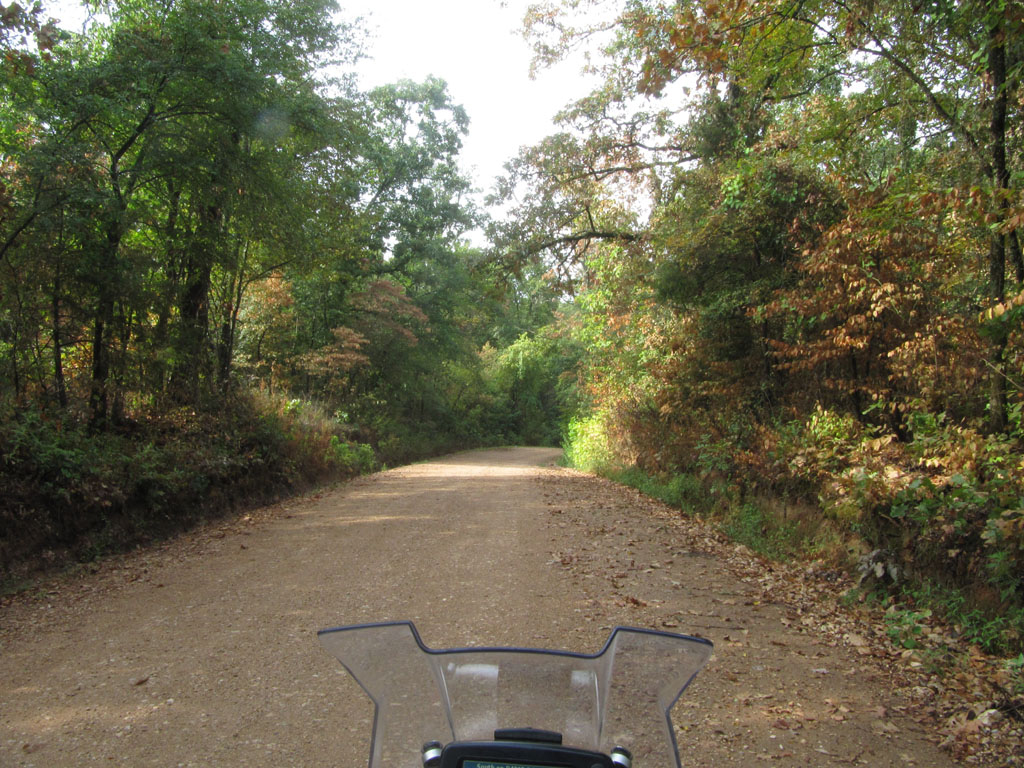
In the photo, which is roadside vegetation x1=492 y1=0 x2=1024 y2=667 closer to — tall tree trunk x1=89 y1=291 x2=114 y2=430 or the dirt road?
the dirt road

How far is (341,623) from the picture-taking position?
17.9 feet

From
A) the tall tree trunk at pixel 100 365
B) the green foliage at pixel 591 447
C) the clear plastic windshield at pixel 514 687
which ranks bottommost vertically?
the green foliage at pixel 591 447

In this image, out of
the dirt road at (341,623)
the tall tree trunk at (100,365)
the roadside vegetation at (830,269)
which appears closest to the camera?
the dirt road at (341,623)

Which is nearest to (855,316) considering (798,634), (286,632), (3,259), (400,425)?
(798,634)

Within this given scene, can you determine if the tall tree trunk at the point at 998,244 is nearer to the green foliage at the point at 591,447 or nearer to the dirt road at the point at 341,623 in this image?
the dirt road at the point at 341,623

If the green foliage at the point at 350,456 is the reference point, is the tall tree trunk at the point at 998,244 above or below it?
above

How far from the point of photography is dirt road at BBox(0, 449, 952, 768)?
367 cm

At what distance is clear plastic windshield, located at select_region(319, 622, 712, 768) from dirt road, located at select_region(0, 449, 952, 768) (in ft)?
6.51

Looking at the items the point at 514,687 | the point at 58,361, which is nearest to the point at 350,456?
the point at 58,361

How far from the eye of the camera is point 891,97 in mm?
8859

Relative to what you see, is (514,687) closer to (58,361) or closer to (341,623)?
(341,623)

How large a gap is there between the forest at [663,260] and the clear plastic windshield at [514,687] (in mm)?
4664

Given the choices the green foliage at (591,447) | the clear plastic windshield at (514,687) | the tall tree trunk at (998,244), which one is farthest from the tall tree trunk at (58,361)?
the green foliage at (591,447)

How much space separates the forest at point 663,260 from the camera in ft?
22.2
